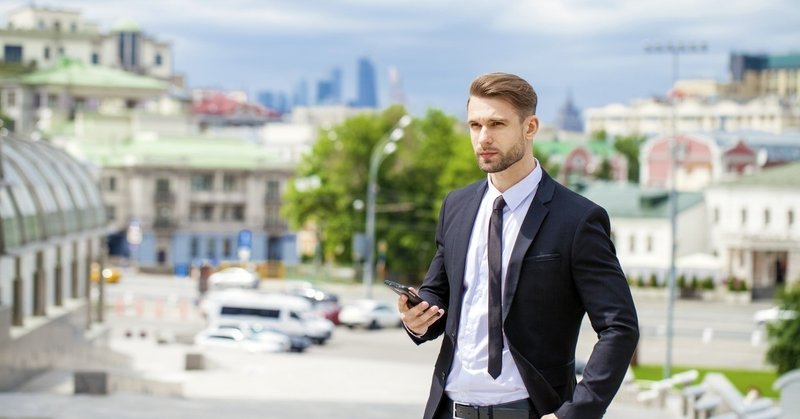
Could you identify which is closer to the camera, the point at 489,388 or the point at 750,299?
the point at 489,388

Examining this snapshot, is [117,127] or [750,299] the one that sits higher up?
[117,127]

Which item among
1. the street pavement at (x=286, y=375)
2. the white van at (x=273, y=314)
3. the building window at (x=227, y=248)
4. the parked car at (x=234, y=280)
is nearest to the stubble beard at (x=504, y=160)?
the street pavement at (x=286, y=375)

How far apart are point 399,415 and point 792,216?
6563 cm

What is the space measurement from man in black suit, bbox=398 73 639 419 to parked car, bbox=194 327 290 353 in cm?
3417

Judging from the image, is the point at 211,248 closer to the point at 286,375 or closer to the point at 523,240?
the point at 286,375

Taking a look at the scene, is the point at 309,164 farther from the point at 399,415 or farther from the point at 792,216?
the point at 399,415

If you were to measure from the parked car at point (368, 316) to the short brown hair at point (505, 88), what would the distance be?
154 feet

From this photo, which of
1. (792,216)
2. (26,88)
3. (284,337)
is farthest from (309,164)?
(284,337)

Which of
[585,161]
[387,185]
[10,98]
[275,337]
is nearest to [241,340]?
[275,337]

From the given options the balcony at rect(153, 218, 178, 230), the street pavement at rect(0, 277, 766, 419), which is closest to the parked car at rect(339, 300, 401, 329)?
the street pavement at rect(0, 277, 766, 419)

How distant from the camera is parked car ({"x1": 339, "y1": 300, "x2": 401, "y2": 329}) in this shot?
52750 millimetres

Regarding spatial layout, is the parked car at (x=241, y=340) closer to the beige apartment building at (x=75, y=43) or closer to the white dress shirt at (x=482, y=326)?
the white dress shirt at (x=482, y=326)

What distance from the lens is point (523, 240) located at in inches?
216

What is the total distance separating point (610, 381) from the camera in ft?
17.4
